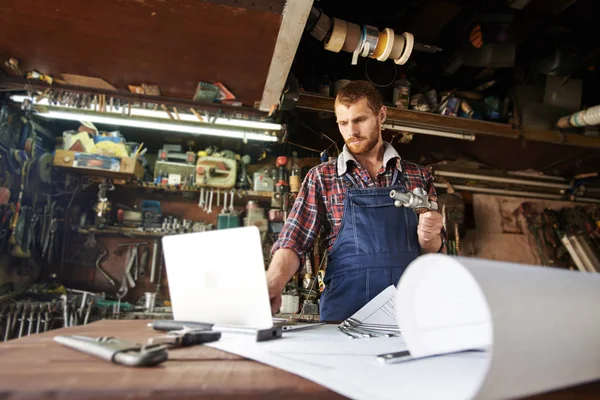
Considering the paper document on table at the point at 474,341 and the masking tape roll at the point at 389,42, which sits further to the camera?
the masking tape roll at the point at 389,42

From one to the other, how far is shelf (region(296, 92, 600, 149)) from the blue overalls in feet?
4.51

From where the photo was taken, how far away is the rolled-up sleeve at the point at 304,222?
5.24 ft

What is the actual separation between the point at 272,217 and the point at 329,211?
7.53ft

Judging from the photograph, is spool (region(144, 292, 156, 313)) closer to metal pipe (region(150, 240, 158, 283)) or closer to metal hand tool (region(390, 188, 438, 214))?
metal pipe (region(150, 240, 158, 283))

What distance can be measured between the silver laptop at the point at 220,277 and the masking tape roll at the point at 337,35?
202cm

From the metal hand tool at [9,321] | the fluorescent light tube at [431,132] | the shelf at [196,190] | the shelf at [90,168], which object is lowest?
the metal hand tool at [9,321]

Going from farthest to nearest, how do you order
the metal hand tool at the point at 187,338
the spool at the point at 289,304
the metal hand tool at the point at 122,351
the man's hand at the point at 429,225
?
the spool at the point at 289,304 → the man's hand at the point at 429,225 → the metal hand tool at the point at 187,338 → the metal hand tool at the point at 122,351

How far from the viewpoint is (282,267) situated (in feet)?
4.75

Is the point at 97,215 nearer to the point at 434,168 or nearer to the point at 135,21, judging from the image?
the point at 135,21

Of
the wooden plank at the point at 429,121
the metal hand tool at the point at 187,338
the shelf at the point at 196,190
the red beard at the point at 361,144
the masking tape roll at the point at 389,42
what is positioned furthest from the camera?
the shelf at the point at 196,190

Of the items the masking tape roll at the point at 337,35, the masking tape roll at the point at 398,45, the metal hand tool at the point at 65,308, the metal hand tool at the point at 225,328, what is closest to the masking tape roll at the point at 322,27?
the masking tape roll at the point at 337,35

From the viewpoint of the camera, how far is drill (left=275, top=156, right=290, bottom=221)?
3924 millimetres

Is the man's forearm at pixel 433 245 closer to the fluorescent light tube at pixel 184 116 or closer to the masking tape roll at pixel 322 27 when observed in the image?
the masking tape roll at pixel 322 27

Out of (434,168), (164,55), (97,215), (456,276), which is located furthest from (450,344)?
(97,215)
